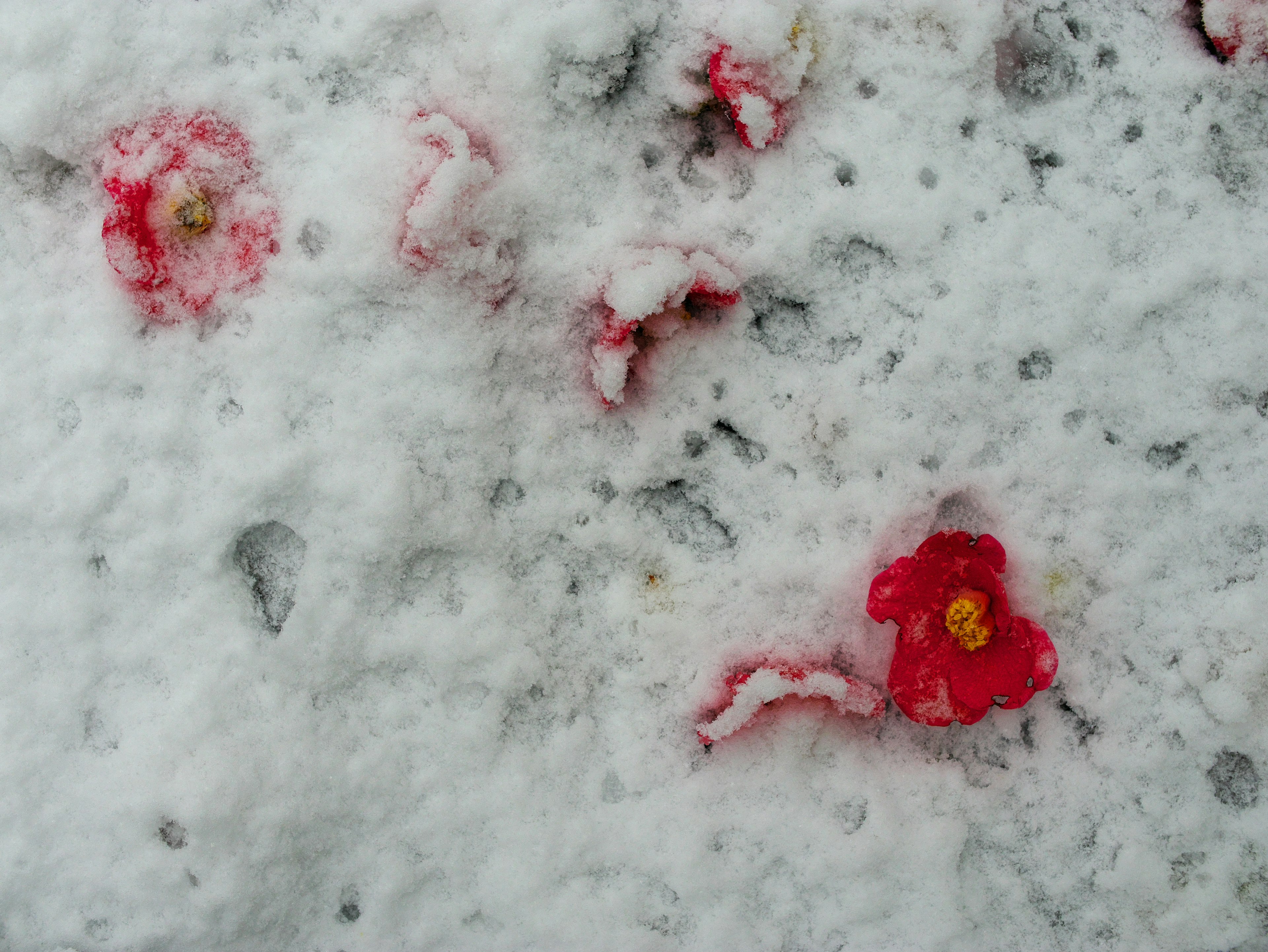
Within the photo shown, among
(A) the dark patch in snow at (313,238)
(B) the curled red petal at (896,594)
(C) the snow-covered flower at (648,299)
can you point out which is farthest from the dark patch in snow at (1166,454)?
(A) the dark patch in snow at (313,238)

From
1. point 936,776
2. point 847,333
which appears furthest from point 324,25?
point 936,776

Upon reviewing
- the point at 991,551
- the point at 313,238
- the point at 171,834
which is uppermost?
the point at 313,238

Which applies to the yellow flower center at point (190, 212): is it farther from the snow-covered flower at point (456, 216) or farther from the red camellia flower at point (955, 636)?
the red camellia flower at point (955, 636)

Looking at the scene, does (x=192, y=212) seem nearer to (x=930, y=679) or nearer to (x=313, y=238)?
(x=313, y=238)

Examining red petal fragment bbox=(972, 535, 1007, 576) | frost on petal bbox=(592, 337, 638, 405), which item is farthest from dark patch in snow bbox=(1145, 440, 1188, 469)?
frost on petal bbox=(592, 337, 638, 405)

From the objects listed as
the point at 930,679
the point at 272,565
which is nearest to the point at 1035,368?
the point at 930,679

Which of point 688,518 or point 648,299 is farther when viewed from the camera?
point 688,518

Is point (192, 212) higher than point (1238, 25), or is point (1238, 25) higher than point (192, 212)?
point (1238, 25)
